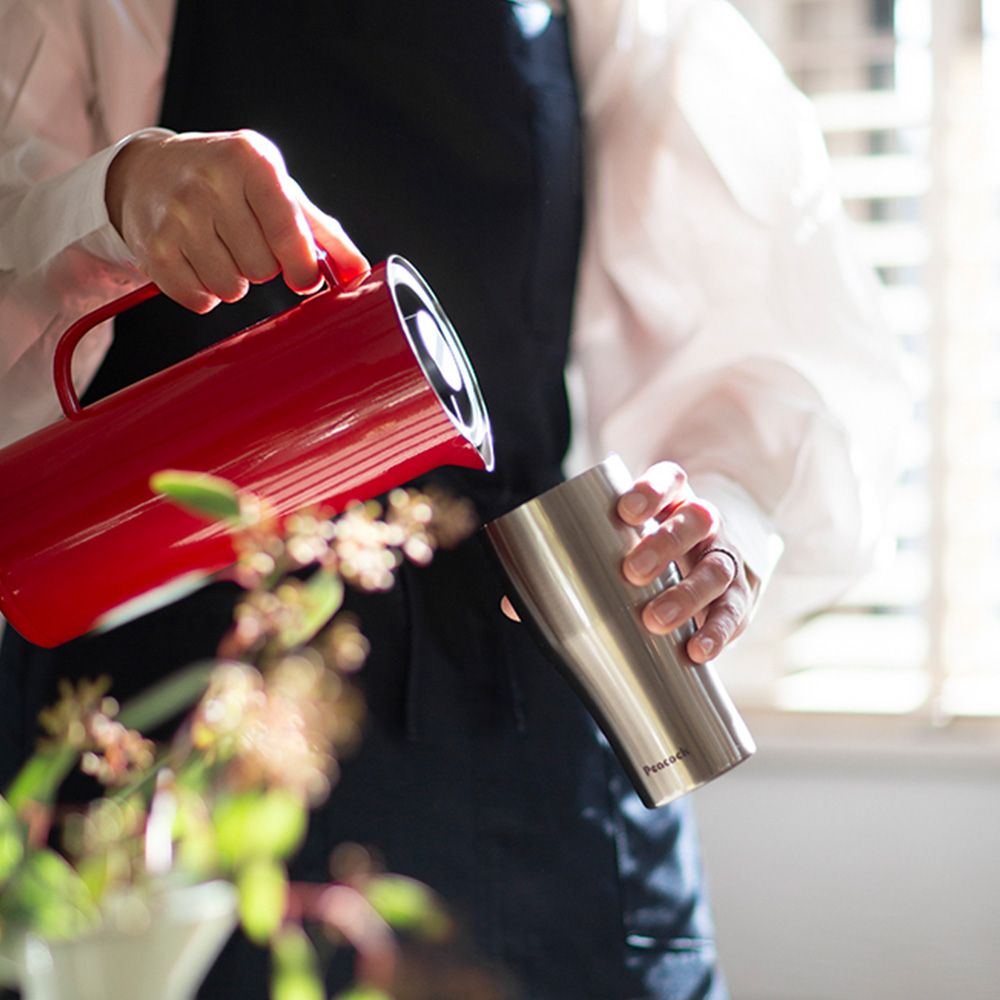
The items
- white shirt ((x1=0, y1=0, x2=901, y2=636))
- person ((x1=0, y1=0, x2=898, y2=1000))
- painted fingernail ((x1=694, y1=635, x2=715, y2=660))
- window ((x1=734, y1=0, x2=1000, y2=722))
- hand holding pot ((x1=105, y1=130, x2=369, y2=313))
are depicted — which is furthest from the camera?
window ((x1=734, y1=0, x2=1000, y2=722))

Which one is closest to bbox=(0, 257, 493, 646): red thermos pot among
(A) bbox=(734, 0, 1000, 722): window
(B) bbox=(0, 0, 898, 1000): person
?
(B) bbox=(0, 0, 898, 1000): person

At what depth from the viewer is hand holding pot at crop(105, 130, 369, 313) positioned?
56 centimetres

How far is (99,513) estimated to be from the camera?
61 cm

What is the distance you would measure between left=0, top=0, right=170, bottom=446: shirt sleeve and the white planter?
422 mm

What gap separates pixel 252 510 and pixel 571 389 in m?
0.65

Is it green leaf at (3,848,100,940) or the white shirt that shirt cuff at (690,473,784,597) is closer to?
the white shirt

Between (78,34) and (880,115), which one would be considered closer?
(78,34)

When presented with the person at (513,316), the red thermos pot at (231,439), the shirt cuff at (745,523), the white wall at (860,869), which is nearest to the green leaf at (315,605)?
the red thermos pot at (231,439)

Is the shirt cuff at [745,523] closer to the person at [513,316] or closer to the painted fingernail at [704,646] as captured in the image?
the person at [513,316]

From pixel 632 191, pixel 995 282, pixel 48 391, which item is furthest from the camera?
pixel 995 282

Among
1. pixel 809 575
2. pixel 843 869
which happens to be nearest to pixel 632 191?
pixel 809 575

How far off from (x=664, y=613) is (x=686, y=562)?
0.08 m

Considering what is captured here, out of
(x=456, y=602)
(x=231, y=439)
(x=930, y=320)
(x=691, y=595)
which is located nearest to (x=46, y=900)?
(x=231, y=439)

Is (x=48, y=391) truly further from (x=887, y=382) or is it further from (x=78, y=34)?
(x=887, y=382)
